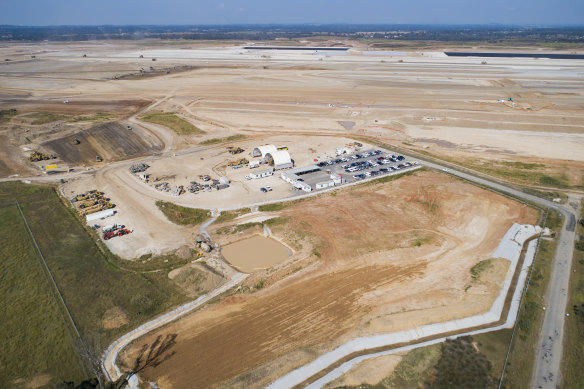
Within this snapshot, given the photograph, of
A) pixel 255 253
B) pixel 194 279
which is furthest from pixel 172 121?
pixel 194 279

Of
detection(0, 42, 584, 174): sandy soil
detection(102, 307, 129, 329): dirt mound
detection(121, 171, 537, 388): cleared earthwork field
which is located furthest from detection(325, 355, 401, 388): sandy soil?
detection(0, 42, 584, 174): sandy soil

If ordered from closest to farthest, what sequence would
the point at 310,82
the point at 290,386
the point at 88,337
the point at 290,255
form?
1. the point at 290,386
2. the point at 88,337
3. the point at 290,255
4. the point at 310,82

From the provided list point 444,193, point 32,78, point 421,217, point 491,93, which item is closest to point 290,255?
point 421,217

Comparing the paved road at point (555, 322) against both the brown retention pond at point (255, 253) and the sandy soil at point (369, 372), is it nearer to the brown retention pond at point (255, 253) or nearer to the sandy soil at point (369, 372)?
the sandy soil at point (369, 372)

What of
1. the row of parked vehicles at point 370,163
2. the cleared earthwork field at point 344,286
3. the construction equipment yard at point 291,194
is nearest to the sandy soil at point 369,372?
the construction equipment yard at point 291,194

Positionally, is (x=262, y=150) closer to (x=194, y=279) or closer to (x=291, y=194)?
(x=291, y=194)

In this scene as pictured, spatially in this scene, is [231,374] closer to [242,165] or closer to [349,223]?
[349,223]
